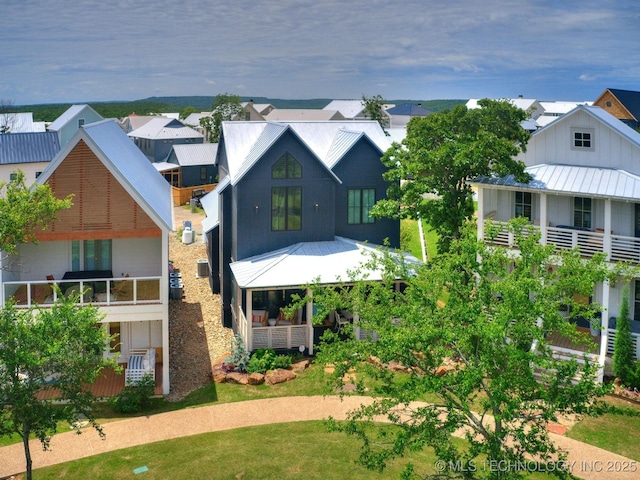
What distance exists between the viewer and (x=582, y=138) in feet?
95.1

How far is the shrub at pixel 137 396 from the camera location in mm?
23828

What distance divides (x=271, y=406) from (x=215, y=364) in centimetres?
445

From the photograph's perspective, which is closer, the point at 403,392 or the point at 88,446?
the point at 403,392

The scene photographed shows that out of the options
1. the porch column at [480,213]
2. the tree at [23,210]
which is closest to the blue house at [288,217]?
the porch column at [480,213]

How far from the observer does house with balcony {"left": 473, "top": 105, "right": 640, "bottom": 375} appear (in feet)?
87.5

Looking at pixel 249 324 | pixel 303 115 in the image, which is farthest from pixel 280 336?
pixel 303 115

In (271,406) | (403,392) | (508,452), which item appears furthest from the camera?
(271,406)

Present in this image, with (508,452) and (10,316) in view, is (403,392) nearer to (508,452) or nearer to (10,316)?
(508,452)

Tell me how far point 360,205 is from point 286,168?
4.57m

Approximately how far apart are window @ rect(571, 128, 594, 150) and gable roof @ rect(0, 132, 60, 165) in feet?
141

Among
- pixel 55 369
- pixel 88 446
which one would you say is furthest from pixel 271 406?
pixel 55 369

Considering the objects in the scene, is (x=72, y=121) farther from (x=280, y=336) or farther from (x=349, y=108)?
(x=280, y=336)

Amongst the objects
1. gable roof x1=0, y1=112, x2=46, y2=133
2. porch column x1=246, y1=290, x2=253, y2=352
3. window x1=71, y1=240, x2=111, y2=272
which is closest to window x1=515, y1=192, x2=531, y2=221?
porch column x1=246, y1=290, x2=253, y2=352

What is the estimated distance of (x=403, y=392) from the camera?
48.5 ft
